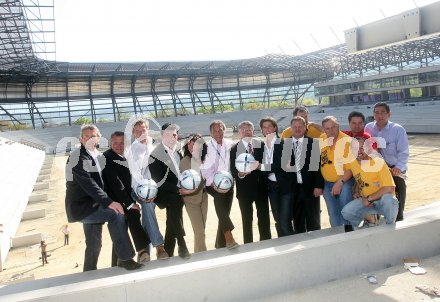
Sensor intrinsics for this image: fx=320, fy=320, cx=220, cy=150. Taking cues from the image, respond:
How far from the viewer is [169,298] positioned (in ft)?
10.1

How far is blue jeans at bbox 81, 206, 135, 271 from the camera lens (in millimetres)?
3537

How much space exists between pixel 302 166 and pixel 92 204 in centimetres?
279

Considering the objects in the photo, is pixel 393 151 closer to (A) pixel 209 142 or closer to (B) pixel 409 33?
(A) pixel 209 142

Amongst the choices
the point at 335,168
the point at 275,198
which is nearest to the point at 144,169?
the point at 275,198

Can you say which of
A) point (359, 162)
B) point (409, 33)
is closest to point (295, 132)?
point (359, 162)

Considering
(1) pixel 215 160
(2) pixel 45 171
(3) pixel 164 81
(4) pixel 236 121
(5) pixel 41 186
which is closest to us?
(1) pixel 215 160

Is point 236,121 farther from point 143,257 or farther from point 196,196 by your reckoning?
point 143,257

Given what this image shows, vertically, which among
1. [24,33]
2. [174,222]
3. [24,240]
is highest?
[24,33]

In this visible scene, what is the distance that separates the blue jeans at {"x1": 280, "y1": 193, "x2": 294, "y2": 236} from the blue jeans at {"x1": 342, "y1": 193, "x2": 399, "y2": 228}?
715 millimetres

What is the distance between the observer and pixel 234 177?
178 inches

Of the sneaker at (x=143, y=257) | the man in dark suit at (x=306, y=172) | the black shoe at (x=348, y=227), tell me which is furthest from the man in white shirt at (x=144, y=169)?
the black shoe at (x=348, y=227)

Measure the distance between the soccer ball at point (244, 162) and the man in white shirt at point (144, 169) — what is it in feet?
3.81

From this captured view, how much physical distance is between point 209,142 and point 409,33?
772 centimetres

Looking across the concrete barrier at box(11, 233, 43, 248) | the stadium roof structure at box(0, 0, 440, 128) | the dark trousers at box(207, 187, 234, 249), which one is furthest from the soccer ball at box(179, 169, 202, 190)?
the stadium roof structure at box(0, 0, 440, 128)
